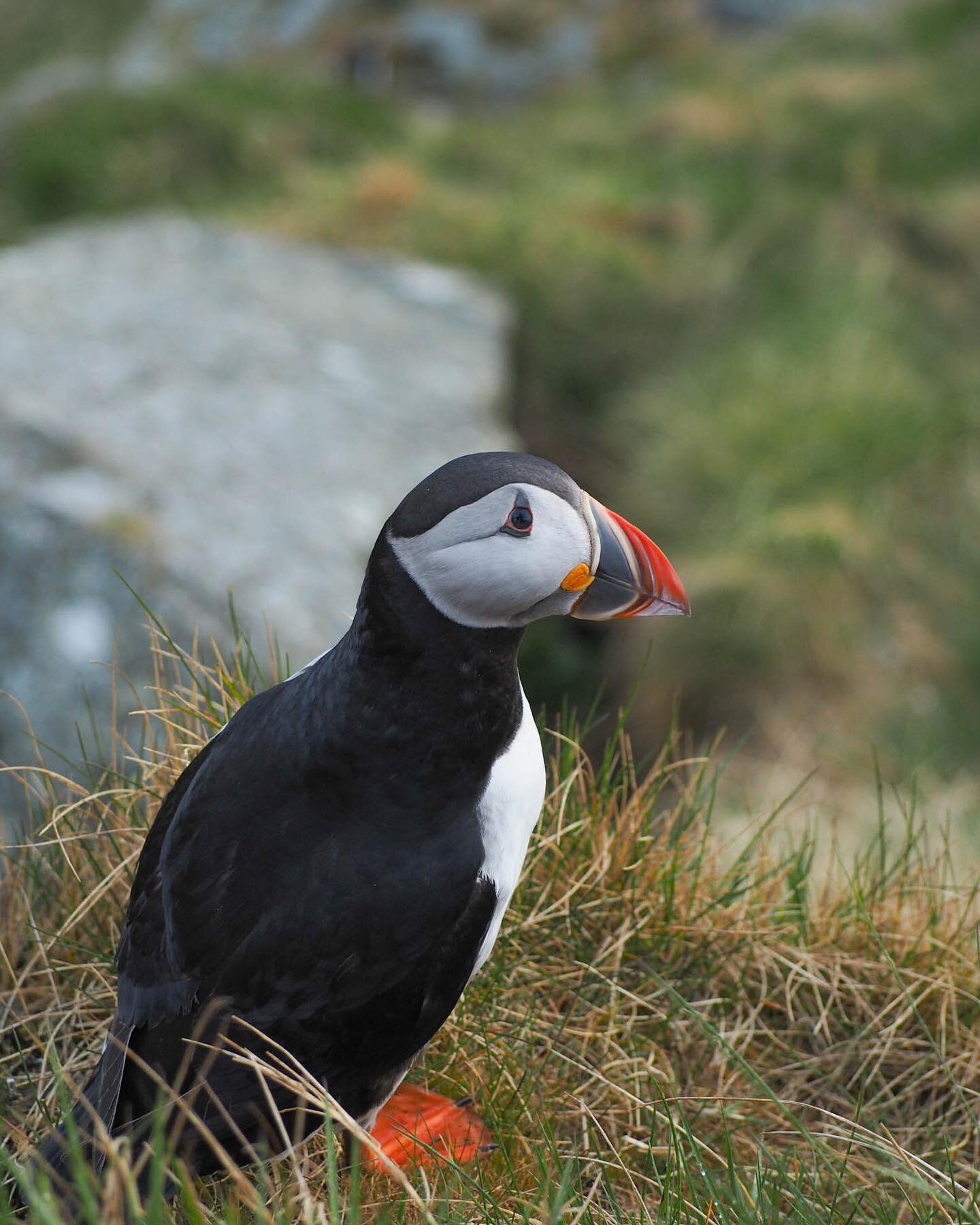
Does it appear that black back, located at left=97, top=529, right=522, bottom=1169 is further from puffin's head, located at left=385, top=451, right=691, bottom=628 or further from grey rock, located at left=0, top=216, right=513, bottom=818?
grey rock, located at left=0, top=216, right=513, bottom=818

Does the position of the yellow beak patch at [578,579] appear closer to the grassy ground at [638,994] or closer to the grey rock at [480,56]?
the grassy ground at [638,994]

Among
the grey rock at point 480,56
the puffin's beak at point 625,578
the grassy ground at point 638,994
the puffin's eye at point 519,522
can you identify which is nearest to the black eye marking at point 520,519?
the puffin's eye at point 519,522

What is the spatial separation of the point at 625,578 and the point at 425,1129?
108cm

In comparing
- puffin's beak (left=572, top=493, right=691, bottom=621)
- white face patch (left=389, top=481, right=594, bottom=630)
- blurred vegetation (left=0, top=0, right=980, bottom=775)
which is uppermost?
white face patch (left=389, top=481, right=594, bottom=630)

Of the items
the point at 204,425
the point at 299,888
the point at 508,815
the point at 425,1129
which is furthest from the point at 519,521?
the point at 204,425

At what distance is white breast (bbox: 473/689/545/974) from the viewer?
2.00 meters

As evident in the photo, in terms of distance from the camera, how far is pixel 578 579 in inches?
74.0

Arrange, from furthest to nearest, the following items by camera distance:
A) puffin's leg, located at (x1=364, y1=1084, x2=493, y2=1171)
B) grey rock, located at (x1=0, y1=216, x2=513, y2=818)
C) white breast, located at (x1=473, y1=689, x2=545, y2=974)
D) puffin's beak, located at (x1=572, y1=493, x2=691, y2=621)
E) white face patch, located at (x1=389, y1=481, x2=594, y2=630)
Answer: grey rock, located at (x1=0, y1=216, x2=513, y2=818), puffin's leg, located at (x1=364, y1=1084, x2=493, y2=1171), white breast, located at (x1=473, y1=689, x2=545, y2=974), puffin's beak, located at (x1=572, y1=493, x2=691, y2=621), white face patch, located at (x1=389, y1=481, x2=594, y2=630)

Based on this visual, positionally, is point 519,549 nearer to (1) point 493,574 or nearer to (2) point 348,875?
(1) point 493,574

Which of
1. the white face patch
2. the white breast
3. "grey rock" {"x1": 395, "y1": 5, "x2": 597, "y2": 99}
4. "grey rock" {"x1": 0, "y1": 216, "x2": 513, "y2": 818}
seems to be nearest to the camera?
the white face patch

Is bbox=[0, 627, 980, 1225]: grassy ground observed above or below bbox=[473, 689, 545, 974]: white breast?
below

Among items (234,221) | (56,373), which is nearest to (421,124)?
(234,221)

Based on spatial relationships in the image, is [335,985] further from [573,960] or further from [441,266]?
[441,266]

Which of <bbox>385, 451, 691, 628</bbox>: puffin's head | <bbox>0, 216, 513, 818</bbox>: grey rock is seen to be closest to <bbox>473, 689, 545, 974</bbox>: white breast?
<bbox>385, 451, 691, 628</bbox>: puffin's head
